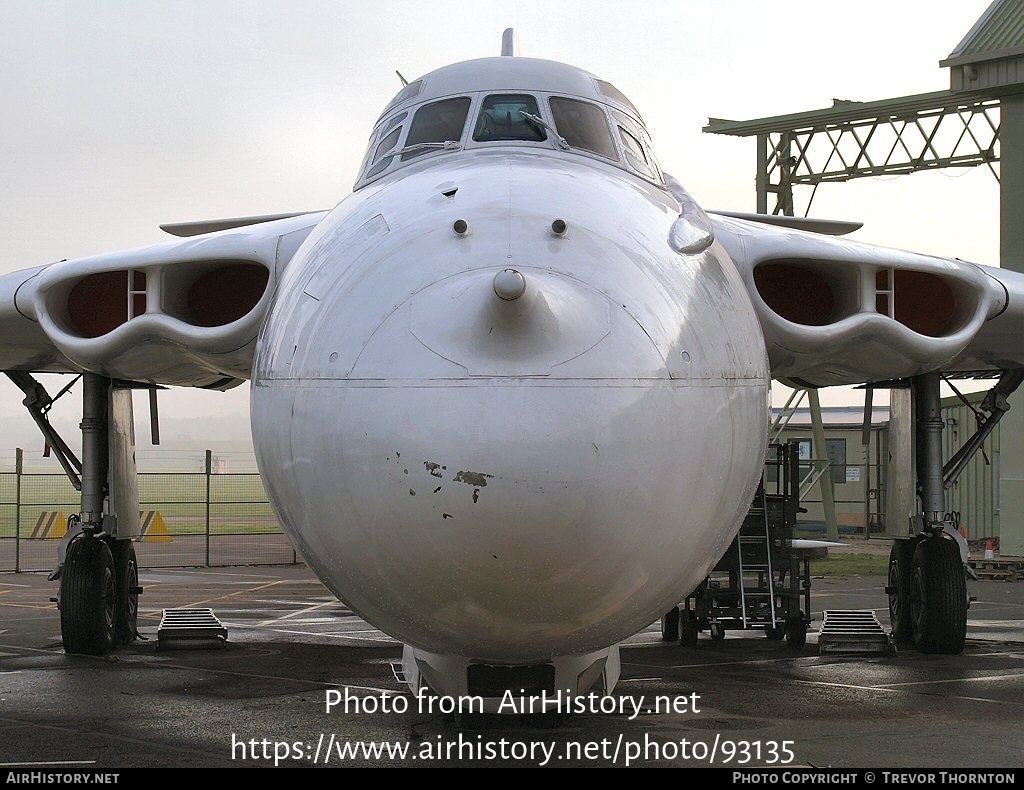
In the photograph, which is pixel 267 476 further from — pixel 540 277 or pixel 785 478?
pixel 785 478

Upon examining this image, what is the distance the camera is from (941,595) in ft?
33.2

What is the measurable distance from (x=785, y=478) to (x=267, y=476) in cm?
820

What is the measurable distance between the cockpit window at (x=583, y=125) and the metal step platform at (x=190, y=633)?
20.6ft

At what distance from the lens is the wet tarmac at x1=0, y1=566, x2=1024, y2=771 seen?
20.7 ft

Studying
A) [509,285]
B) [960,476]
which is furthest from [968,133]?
[509,285]

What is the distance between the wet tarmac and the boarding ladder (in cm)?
33

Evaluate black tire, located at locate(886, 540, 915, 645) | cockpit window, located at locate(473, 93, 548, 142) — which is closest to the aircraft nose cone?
cockpit window, located at locate(473, 93, 548, 142)

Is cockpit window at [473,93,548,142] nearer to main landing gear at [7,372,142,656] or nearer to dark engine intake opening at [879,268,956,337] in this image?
dark engine intake opening at [879,268,956,337]

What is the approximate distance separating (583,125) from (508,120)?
1.24 feet

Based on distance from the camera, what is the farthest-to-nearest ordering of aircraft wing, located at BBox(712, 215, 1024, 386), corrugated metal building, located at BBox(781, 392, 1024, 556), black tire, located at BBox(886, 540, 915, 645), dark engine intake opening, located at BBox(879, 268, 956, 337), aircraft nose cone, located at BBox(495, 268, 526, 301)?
corrugated metal building, located at BBox(781, 392, 1024, 556) → black tire, located at BBox(886, 540, 915, 645) → dark engine intake opening, located at BBox(879, 268, 956, 337) → aircraft wing, located at BBox(712, 215, 1024, 386) → aircraft nose cone, located at BBox(495, 268, 526, 301)


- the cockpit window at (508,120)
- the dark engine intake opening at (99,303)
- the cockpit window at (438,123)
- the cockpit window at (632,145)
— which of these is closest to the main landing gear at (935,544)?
the cockpit window at (632,145)

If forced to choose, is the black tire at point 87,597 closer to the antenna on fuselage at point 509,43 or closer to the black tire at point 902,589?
the antenna on fuselage at point 509,43

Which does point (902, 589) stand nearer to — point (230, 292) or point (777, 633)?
point (777, 633)

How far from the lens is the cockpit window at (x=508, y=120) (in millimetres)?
6121
